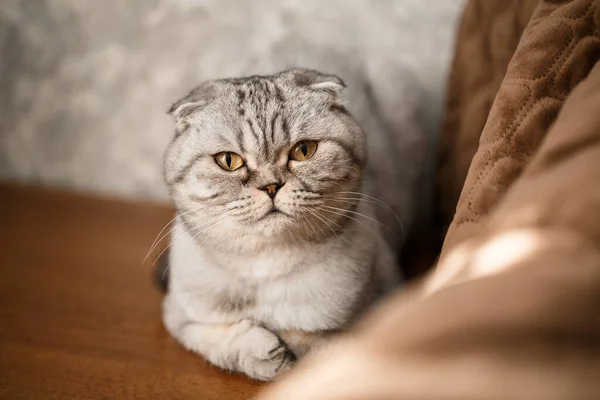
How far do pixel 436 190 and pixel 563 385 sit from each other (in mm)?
1131

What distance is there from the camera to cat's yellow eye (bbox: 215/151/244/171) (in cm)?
109

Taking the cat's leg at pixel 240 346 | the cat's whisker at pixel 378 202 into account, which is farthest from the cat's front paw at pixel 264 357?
the cat's whisker at pixel 378 202

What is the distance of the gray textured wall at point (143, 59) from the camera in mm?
1618

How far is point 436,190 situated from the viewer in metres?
1.53

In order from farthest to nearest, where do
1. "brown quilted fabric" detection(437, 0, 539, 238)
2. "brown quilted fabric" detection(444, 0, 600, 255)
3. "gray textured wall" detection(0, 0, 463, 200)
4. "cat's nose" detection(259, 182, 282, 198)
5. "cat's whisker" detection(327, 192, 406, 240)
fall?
"gray textured wall" detection(0, 0, 463, 200), "brown quilted fabric" detection(437, 0, 539, 238), "cat's whisker" detection(327, 192, 406, 240), "cat's nose" detection(259, 182, 282, 198), "brown quilted fabric" detection(444, 0, 600, 255)

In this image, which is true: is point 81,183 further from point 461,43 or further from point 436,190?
point 461,43

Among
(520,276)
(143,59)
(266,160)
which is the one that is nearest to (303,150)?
(266,160)

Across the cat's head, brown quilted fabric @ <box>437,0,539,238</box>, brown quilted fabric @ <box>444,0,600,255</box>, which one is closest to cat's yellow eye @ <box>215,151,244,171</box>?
the cat's head

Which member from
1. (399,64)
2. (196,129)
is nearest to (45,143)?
(196,129)

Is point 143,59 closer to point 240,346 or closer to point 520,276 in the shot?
point 240,346

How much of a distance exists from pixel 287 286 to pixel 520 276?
62 cm

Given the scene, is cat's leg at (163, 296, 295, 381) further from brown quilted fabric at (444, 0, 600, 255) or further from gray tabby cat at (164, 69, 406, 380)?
brown quilted fabric at (444, 0, 600, 255)

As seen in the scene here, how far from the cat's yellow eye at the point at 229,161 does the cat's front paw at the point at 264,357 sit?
30 centimetres

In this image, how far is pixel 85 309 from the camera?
1.30 metres
